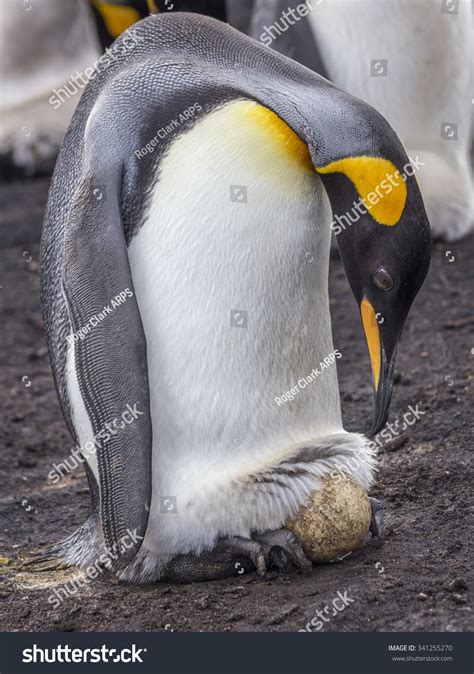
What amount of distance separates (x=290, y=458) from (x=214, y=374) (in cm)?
29

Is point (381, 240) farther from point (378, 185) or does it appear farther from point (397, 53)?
point (397, 53)

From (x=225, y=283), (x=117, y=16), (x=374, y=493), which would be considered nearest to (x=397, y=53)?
(x=117, y=16)

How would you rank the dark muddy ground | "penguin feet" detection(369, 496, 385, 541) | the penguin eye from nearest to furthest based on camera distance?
the dark muddy ground → the penguin eye → "penguin feet" detection(369, 496, 385, 541)

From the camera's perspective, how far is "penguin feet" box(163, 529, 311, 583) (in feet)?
9.35

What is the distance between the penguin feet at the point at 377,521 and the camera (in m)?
2.99

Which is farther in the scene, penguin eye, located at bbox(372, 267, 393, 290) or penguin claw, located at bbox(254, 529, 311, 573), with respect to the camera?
penguin claw, located at bbox(254, 529, 311, 573)

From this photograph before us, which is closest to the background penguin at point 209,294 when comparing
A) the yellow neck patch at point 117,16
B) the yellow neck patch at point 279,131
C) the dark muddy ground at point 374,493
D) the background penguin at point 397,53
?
the yellow neck patch at point 279,131

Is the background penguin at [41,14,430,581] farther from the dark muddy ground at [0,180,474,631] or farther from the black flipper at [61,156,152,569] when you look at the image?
the dark muddy ground at [0,180,474,631]

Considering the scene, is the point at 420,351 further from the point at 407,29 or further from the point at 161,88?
the point at 161,88

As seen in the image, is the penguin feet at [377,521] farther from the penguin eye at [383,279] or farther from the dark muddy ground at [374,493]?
the penguin eye at [383,279]

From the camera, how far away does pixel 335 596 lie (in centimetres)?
263

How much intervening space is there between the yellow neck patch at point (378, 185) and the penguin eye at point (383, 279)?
117 mm

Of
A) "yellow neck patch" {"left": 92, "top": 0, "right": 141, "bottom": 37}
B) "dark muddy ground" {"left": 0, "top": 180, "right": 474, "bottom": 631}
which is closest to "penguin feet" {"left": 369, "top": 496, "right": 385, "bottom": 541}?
"dark muddy ground" {"left": 0, "top": 180, "right": 474, "bottom": 631}

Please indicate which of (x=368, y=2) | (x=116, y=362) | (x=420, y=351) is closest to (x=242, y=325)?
(x=116, y=362)
